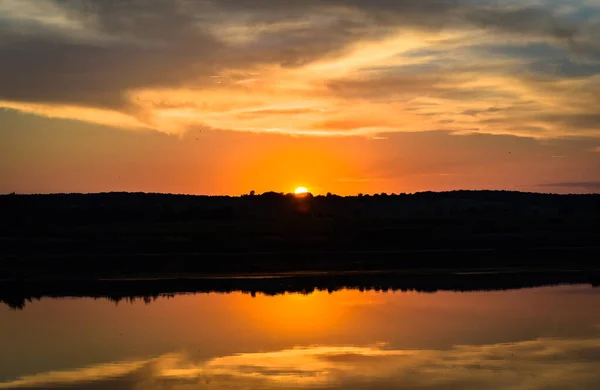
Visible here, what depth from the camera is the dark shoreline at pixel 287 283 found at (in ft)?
81.9

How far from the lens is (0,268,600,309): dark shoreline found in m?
25.0

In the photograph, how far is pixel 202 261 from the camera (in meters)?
37.2

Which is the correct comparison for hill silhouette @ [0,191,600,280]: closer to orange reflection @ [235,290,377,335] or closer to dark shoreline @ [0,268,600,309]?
dark shoreline @ [0,268,600,309]

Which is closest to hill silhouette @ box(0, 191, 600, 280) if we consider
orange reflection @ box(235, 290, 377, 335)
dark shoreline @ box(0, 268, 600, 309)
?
dark shoreline @ box(0, 268, 600, 309)

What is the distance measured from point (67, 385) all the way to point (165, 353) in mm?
2679

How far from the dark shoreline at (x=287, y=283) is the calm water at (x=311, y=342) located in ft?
5.39

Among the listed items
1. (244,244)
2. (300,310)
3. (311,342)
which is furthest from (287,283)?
(244,244)

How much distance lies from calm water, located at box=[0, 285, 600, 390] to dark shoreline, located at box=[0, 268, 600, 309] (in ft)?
5.39

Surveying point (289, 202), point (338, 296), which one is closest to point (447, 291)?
point (338, 296)

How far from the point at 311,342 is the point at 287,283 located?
11245 mm

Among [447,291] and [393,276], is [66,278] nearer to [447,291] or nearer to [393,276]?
[393,276]

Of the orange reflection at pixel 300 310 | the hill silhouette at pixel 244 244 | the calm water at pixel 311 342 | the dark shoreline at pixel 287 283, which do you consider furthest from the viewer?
the hill silhouette at pixel 244 244

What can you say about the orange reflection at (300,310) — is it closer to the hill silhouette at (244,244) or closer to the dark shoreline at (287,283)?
the dark shoreline at (287,283)

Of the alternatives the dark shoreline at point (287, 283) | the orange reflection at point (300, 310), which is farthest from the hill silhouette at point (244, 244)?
the orange reflection at point (300, 310)
